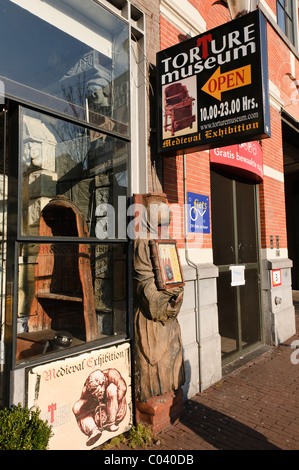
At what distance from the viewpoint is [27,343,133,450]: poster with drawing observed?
3152 millimetres

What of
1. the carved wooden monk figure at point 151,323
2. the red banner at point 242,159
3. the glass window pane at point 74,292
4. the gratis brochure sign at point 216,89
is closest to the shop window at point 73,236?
the glass window pane at point 74,292

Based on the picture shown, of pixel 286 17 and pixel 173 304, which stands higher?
pixel 286 17

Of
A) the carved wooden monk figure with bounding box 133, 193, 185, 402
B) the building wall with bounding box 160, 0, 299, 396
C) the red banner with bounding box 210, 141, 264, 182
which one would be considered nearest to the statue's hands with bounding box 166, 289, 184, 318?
the carved wooden monk figure with bounding box 133, 193, 185, 402

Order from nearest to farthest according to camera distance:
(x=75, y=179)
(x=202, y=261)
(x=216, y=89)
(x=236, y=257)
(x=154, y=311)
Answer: (x=154, y=311), (x=216, y=89), (x=75, y=179), (x=202, y=261), (x=236, y=257)

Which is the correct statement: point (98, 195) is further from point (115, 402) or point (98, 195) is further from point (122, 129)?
point (115, 402)

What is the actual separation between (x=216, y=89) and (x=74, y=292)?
3017 millimetres

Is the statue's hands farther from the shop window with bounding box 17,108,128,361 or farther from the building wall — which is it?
the building wall

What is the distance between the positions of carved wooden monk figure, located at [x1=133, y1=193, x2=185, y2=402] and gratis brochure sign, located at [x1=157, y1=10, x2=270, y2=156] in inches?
44.1

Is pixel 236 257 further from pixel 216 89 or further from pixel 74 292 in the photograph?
pixel 74 292

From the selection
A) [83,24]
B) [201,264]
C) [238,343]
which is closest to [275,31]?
[83,24]

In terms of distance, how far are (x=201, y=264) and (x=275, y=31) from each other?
6821mm

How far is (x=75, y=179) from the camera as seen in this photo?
4.46m

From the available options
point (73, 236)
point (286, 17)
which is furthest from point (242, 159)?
point (286, 17)

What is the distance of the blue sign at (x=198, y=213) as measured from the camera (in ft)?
17.1
